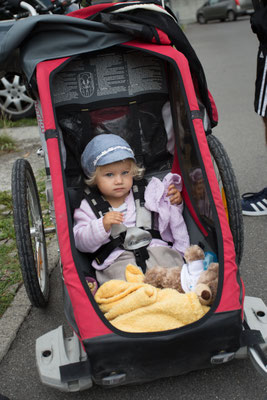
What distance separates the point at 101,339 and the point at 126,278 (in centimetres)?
46

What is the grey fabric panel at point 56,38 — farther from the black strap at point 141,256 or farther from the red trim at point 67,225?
the black strap at point 141,256

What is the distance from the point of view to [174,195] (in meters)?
2.55

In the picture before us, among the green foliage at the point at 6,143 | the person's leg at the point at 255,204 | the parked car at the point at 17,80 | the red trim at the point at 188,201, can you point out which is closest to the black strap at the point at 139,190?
the red trim at the point at 188,201

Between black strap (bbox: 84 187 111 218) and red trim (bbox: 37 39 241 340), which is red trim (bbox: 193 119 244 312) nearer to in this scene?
red trim (bbox: 37 39 241 340)

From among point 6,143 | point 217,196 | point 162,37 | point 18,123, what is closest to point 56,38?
point 162,37

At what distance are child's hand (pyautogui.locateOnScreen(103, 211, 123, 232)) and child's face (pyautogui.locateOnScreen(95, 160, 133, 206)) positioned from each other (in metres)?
0.21

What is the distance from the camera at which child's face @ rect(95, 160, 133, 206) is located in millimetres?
2420

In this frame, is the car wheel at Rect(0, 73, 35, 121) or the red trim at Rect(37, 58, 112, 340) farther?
the car wheel at Rect(0, 73, 35, 121)

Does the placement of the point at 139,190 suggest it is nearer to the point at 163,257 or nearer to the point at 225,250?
the point at 163,257

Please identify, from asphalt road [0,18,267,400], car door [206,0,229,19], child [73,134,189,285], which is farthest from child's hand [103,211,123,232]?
car door [206,0,229,19]

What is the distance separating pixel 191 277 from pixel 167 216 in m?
0.50

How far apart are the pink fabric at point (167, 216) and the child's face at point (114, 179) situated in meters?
0.16

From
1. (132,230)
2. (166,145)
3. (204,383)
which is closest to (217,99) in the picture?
(166,145)

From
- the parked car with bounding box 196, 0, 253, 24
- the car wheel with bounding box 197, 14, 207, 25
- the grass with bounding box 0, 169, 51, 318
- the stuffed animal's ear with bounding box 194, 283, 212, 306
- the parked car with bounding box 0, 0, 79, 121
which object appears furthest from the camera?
the car wheel with bounding box 197, 14, 207, 25
